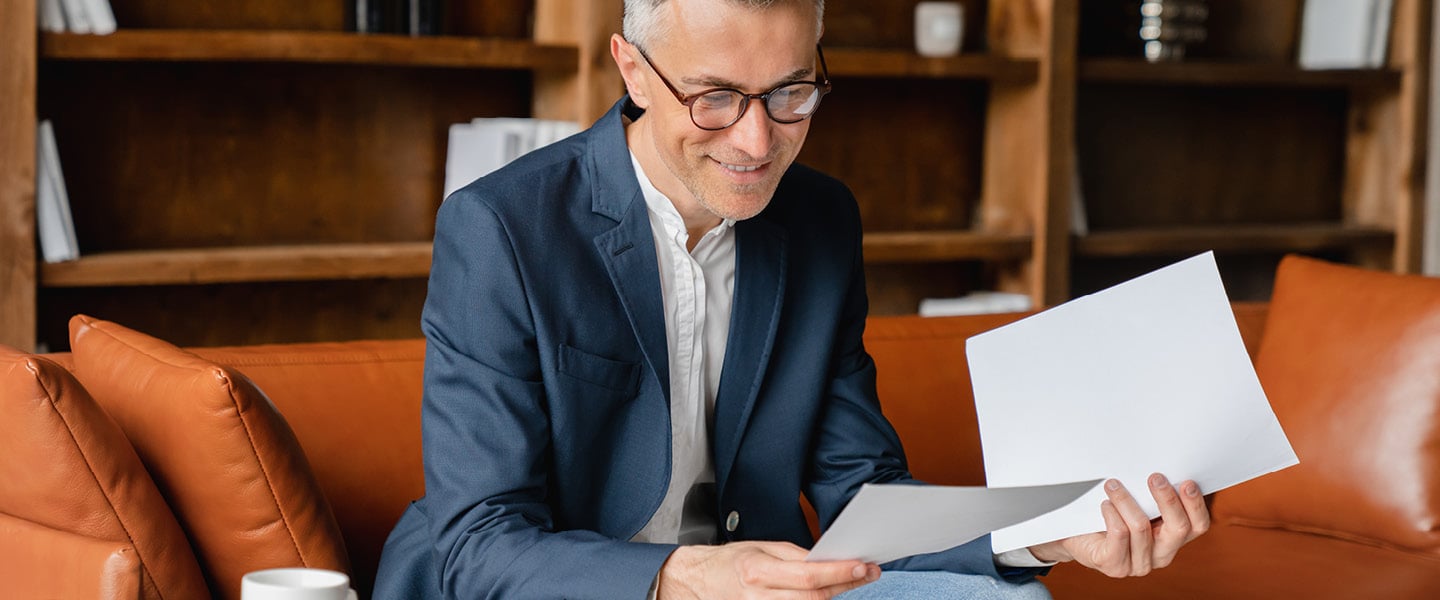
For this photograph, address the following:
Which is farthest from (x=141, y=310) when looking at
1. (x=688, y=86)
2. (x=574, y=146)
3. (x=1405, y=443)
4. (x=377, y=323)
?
(x=1405, y=443)

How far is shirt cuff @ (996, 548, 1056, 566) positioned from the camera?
146 centimetres

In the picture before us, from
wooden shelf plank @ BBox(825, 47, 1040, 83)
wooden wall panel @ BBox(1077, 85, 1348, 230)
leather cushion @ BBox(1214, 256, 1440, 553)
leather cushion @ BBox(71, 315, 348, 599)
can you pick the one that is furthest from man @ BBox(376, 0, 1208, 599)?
wooden wall panel @ BBox(1077, 85, 1348, 230)

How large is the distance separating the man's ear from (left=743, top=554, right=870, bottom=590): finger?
1.77ft

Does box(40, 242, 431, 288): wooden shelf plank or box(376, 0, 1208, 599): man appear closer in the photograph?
box(376, 0, 1208, 599): man

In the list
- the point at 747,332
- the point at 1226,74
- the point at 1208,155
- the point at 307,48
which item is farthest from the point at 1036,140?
the point at 747,332

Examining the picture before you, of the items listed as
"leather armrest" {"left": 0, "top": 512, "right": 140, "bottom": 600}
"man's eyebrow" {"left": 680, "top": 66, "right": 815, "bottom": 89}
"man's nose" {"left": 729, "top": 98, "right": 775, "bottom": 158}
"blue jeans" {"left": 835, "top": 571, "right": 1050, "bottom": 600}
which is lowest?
"blue jeans" {"left": 835, "top": 571, "right": 1050, "bottom": 600}

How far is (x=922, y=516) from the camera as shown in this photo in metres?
1.06

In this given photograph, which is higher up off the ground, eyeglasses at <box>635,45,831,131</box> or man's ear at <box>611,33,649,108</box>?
man's ear at <box>611,33,649,108</box>

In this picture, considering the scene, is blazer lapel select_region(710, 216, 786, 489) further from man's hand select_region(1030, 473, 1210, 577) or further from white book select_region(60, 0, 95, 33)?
white book select_region(60, 0, 95, 33)

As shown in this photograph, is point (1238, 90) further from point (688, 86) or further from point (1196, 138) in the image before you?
point (688, 86)

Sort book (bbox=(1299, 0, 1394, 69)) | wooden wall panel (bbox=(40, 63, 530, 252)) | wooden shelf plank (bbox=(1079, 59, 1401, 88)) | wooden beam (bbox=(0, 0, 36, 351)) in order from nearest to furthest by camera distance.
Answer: wooden beam (bbox=(0, 0, 36, 351)) → wooden wall panel (bbox=(40, 63, 530, 252)) → wooden shelf plank (bbox=(1079, 59, 1401, 88)) → book (bbox=(1299, 0, 1394, 69))

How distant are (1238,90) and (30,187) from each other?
307 cm

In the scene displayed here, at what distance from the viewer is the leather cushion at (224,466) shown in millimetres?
1416

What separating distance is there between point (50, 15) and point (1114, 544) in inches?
82.3
